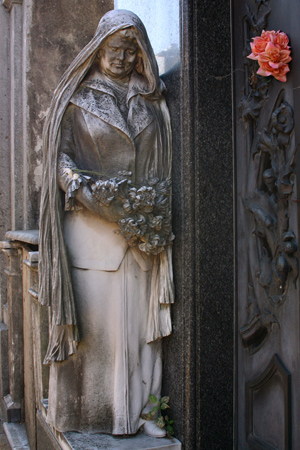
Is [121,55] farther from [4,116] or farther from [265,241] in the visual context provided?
[4,116]

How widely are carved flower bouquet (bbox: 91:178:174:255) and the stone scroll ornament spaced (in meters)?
0.48

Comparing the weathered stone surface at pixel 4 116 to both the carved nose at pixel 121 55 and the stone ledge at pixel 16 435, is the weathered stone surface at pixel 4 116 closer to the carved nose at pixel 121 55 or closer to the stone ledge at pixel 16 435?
the stone ledge at pixel 16 435

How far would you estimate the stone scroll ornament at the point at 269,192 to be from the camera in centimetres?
262

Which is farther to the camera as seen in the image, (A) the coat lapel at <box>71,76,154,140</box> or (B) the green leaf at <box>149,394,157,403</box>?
(B) the green leaf at <box>149,394,157,403</box>

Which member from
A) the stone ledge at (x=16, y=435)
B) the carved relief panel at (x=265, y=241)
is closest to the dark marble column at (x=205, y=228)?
the carved relief panel at (x=265, y=241)

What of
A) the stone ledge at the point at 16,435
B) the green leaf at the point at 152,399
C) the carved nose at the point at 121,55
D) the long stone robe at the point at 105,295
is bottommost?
the stone ledge at the point at 16,435

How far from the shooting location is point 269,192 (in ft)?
9.43

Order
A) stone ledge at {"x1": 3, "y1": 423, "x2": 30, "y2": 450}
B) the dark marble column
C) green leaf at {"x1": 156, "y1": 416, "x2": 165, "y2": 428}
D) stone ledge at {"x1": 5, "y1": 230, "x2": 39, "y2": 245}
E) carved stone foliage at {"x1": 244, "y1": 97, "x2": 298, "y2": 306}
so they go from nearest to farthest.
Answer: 1. carved stone foliage at {"x1": 244, "y1": 97, "x2": 298, "y2": 306}
2. the dark marble column
3. green leaf at {"x1": 156, "y1": 416, "x2": 165, "y2": 428}
4. stone ledge at {"x1": 5, "y1": 230, "x2": 39, "y2": 245}
5. stone ledge at {"x1": 3, "y1": 423, "x2": 30, "y2": 450}

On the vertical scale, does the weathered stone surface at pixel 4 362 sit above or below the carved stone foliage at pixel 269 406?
A: below

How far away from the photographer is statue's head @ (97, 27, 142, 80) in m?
3.11

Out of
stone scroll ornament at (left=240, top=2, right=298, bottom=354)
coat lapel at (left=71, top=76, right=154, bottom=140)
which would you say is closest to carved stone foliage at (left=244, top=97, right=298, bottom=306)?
stone scroll ornament at (left=240, top=2, right=298, bottom=354)

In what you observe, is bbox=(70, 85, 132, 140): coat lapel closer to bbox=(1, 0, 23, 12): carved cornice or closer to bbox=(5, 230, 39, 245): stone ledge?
bbox=(5, 230, 39, 245): stone ledge

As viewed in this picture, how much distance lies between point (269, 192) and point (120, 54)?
1.20 meters

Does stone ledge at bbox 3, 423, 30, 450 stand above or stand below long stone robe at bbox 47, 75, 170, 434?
below
